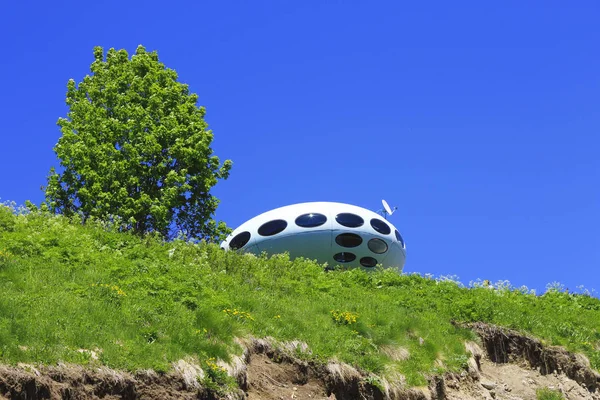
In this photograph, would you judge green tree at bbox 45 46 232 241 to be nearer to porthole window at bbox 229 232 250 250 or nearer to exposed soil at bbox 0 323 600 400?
porthole window at bbox 229 232 250 250

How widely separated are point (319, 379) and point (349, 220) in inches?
770

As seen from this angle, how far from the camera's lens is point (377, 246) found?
37188 millimetres

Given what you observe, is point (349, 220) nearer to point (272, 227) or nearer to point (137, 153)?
point (272, 227)

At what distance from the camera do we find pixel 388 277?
88.8 ft

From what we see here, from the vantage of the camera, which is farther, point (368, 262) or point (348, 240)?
point (368, 262)

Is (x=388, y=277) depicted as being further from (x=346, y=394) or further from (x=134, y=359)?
(x=134, y=359)

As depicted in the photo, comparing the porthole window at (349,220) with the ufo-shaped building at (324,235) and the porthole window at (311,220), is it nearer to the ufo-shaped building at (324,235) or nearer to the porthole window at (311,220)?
the ufo-shaped building at (324,235)

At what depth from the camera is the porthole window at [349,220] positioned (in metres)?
36.8

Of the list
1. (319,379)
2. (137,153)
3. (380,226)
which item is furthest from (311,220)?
(319,379)

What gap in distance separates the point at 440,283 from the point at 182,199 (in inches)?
439

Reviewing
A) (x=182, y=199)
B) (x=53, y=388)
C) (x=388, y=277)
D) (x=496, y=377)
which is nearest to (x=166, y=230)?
(x=182, y=199)

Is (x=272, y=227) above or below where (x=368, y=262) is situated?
above

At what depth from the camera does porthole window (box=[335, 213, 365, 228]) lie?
3678 cm

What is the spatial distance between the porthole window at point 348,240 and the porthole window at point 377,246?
23.8 inches
